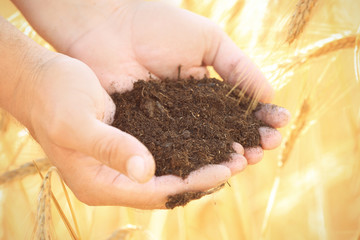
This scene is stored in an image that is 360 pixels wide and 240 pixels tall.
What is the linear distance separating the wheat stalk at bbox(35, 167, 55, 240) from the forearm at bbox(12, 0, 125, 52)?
0.71m

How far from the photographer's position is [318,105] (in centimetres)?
150

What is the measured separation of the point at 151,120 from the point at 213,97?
0.24m

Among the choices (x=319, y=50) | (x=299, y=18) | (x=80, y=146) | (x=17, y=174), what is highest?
(x=299, y=18)

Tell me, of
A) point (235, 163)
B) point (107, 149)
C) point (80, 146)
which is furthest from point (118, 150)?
point (235, 163)

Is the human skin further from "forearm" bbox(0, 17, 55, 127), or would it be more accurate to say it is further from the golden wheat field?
the golden wheat field

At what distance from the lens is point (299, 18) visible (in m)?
0.94

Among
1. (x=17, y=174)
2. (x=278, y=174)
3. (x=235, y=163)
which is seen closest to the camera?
(x=235, y=163)

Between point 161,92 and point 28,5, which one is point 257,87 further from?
point 28,5

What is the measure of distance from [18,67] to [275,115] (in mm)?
834

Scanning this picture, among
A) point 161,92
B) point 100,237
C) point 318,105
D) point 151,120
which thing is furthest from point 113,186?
point 318,105

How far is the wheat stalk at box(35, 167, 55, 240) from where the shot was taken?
2.88 feet

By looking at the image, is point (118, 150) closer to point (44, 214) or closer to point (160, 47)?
point (44, 214)

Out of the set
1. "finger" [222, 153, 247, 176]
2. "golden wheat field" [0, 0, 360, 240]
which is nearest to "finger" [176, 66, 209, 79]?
"golden wheat field" [0, 0, 360, 240]

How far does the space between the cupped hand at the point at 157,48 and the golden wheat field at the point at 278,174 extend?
0.14 m
